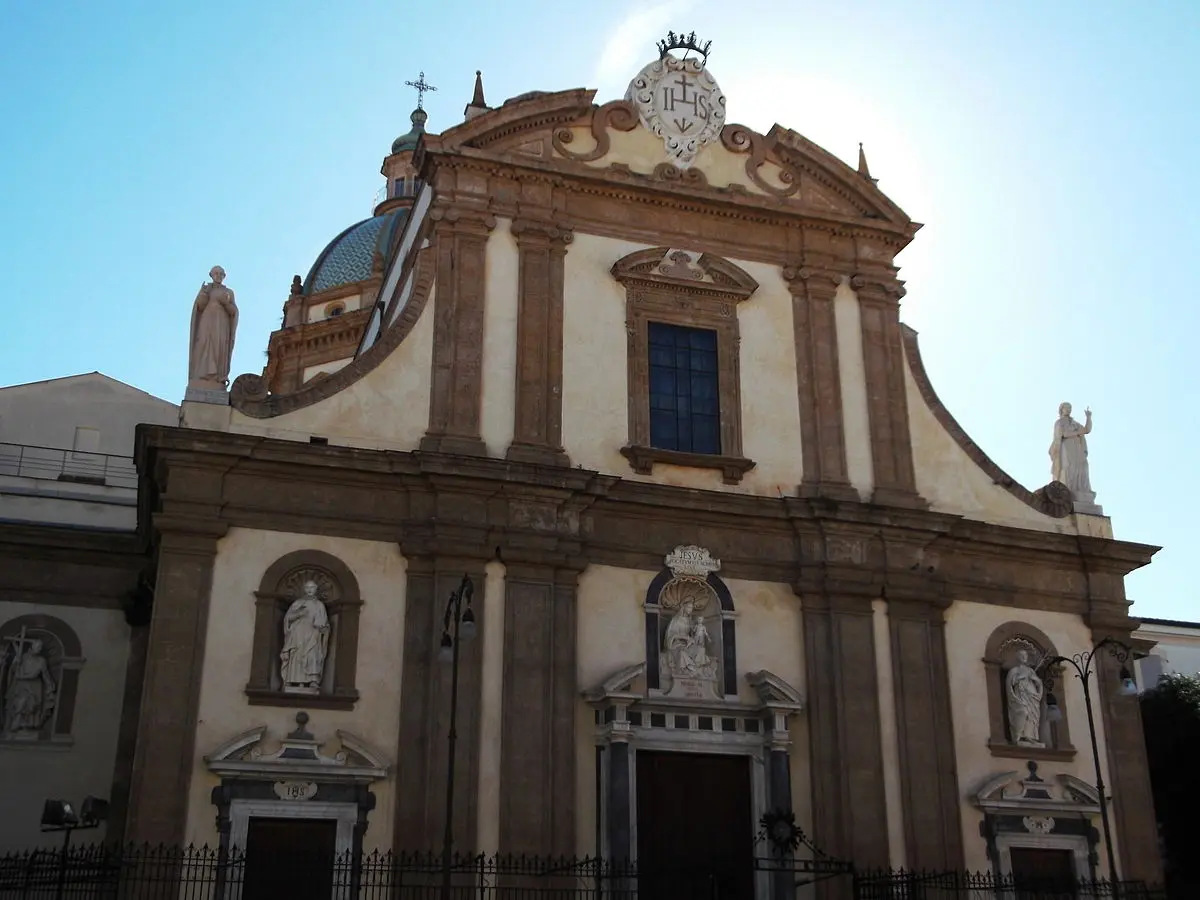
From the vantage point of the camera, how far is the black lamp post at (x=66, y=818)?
16672 mm

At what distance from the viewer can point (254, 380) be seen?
61.7 feet

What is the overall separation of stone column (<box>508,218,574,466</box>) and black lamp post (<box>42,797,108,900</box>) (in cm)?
706

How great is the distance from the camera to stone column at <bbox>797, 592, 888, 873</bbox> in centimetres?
1908

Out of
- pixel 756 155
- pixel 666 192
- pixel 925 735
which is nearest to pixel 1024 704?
pixel 925 735

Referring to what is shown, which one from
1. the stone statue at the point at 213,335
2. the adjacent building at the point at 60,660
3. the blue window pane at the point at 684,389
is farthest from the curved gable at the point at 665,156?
the adjacent building at the point at 60,660

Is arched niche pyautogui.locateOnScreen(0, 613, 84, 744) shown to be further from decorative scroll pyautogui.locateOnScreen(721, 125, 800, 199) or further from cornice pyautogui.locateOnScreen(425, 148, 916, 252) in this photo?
decorative scroll pyautogui.locateOnScreen(721, 125, 800, 199)

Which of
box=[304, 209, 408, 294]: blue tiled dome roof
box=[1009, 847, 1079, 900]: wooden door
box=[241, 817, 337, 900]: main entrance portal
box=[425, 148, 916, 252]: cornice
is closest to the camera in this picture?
box=[241, 817, 337, 900]: main entrance portal

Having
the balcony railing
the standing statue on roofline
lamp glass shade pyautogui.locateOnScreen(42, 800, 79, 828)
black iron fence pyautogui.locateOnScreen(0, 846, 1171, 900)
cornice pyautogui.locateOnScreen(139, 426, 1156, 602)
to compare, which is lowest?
black iron fence pyautogui.locateOnScreen(0, 846, 1171, 900)

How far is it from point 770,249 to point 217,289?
8338 mm

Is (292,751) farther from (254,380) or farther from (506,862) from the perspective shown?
(254,380)

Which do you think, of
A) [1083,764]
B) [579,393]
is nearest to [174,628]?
[579,393]

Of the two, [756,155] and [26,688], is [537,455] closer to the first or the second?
[756,155]

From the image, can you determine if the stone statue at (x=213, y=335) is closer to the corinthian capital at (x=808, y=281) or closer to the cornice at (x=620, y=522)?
the cornice at (x=620, y=522)

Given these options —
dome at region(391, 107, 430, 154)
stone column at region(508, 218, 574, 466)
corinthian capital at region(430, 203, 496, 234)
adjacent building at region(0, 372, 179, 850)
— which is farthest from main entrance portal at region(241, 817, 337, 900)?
dome at region(391, 107, 430, 154)
